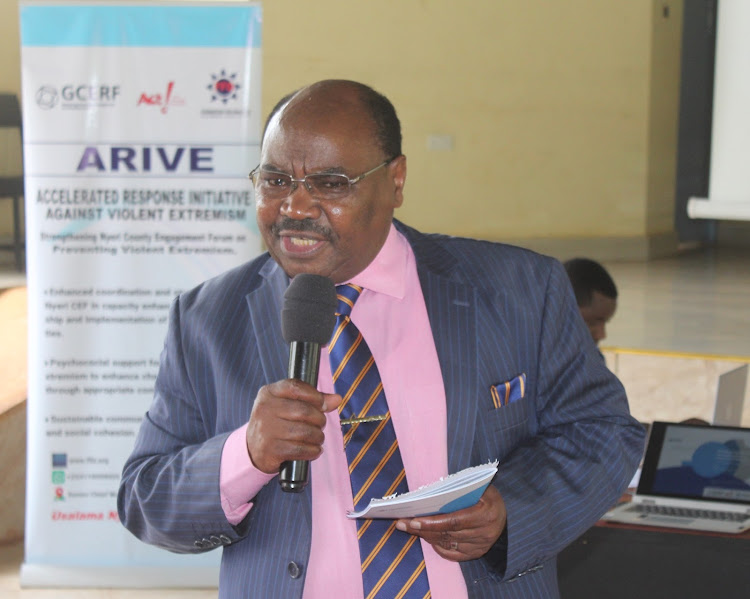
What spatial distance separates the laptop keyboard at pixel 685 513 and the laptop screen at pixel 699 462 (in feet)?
0.21

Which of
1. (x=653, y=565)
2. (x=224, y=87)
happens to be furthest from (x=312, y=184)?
(x=224, y=87)

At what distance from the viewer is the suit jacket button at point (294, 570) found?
1.58 m

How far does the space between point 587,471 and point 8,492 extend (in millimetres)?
4299

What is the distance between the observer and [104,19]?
402 centimetres

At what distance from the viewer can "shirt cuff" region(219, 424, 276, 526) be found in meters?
1.52

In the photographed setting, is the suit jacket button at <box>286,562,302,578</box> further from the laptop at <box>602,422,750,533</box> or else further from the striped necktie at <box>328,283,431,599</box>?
the laptop at <box>602,422,750,533</box>

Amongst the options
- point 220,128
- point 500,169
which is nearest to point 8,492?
point 220,128

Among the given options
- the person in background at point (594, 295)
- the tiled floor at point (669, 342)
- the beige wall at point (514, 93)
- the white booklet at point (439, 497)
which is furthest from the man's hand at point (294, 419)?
the beige wall at point (514, 93)

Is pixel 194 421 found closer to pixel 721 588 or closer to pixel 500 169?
pixel 721 588

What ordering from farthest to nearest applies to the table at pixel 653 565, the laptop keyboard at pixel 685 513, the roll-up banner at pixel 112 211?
the roll-up banner at pixel 112 211, the laptop keyboard at pixel 685 513, the table at pixel 653 565

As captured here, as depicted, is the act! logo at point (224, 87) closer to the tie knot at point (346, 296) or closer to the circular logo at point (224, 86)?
the circular logo at point (224, 86)

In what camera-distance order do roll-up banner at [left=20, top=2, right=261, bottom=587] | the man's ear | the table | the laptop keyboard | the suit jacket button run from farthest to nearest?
roll-up banner at [left=20, top=2, right=261, bottom=587]
the laptop keyboard
the table
the man's ear
the suit jacket button

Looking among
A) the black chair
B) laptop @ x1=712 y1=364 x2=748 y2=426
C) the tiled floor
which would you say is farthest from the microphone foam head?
the black chair

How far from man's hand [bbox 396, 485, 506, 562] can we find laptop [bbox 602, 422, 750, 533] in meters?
1.64
